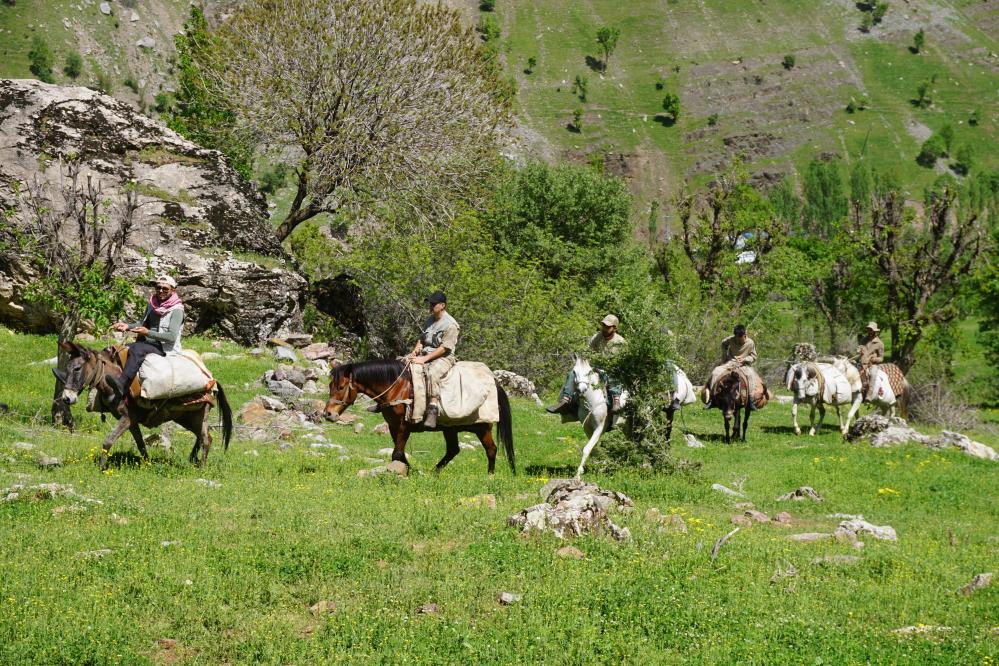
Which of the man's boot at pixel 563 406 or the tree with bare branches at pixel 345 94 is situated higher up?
the tree with bare branches at pixel 345 94

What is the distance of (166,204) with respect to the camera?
2969 cm

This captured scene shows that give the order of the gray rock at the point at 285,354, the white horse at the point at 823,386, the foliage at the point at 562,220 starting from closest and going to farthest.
Result: the white horse at the point at 823,386, the gray rock at the point at 285,354, the foliage at the point at 562,220

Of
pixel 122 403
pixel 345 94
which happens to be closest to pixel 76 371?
pixel 122 403

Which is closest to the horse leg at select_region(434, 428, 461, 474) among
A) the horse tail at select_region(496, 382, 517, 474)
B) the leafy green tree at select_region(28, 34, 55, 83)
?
the horse tail at select_region(496, 382, 517, 474)

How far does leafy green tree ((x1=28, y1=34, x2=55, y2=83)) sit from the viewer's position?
485 ft

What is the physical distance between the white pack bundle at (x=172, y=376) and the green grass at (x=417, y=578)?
1247mm

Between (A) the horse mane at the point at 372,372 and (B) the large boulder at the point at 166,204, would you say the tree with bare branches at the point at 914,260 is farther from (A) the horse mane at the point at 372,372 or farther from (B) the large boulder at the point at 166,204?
(A) the horse mane at the point at 372,372

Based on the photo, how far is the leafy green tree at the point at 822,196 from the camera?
547ft

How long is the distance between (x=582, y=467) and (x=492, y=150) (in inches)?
1067

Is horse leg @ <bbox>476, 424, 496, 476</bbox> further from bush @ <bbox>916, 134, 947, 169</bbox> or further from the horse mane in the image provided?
bush @ <bbox>916, 134, 947, 169</bbox>

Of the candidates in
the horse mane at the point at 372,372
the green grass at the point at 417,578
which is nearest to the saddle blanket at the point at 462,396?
the horse mane at the point at 372,372

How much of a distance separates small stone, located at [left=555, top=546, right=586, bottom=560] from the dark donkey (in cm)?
674

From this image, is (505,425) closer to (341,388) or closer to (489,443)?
(489,443)

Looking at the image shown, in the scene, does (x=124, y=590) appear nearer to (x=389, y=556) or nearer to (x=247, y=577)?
(x=247, y=577)
